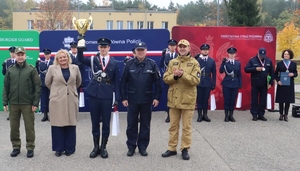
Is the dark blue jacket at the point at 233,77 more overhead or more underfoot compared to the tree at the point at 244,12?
more underfoot

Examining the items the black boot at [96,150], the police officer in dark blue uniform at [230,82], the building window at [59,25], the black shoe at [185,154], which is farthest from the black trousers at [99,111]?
the building window at [59,25]

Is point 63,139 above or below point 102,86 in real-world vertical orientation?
below

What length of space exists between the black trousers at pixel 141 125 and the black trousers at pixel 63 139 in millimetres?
1043

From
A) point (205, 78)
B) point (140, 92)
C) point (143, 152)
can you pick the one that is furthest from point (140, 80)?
point (205, 78)

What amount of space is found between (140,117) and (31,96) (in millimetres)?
1992

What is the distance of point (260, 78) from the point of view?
9227 millimetres

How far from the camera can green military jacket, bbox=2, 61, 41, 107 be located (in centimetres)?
607

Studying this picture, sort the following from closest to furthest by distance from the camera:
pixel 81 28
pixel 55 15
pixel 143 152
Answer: pixel 81 28 → pixel 143 152 → pixel 55 15

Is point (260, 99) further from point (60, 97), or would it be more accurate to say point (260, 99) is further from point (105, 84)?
point (60, 97)

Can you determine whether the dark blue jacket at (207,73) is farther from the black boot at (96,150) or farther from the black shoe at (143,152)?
the black boot at (96,150)

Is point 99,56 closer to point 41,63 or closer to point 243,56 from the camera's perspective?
point 41,63

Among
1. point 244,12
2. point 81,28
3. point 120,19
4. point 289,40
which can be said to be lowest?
point 81,28

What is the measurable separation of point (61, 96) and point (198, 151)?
9.00ft

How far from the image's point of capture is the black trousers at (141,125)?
20.3 feet
